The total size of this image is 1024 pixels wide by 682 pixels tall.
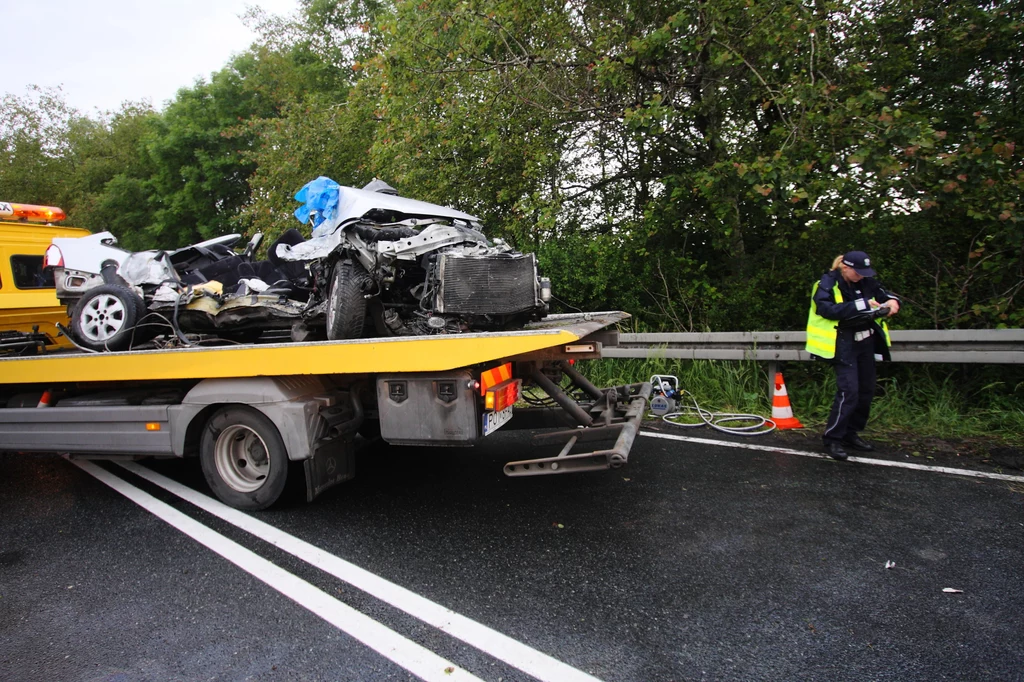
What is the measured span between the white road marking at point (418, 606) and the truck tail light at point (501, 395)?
107cm

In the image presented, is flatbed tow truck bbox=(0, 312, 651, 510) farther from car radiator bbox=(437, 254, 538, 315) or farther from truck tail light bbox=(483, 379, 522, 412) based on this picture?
car radiator bbox=(437, 254, 538, 315)

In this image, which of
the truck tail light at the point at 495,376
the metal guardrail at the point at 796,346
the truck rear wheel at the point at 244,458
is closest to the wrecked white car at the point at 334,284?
the truck tail light at the point at 495,376

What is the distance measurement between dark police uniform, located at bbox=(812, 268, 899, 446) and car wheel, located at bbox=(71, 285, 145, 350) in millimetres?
5482

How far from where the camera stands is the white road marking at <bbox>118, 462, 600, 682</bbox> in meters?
2.34

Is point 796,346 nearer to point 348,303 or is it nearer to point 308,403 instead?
point 348,303

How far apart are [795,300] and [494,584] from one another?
5.81m

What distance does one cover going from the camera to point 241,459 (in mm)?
4234

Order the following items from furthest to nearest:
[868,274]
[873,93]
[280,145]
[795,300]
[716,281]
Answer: [280,145], [716,281], [795,300], [873,93], [868,274]

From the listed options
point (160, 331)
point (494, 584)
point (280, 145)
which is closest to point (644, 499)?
point (494, 584)

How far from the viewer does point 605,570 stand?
3.09 metres

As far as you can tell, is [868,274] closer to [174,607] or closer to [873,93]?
[873,93]

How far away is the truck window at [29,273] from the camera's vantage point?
257 inches

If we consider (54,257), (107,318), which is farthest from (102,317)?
(54,257)

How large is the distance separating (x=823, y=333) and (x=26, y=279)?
26.0 ft
